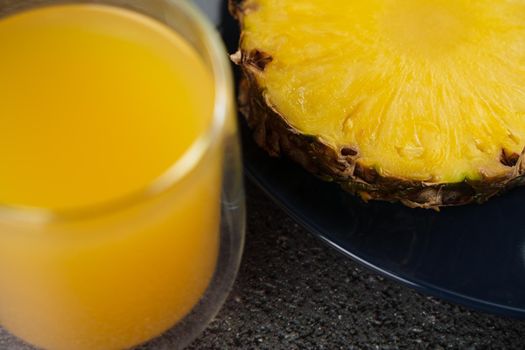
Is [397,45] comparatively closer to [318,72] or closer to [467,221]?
[318,72]

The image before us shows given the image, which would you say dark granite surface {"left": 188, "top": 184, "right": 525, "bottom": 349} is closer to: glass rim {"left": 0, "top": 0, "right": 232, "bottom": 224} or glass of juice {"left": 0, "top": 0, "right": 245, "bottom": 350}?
glass of juice {"left": 0, "top": 0, "right": 245, "bottom": 350}

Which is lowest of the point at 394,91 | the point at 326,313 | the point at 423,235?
the point at 326,313

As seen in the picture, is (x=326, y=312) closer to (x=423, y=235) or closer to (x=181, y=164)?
(x=423, y=235)

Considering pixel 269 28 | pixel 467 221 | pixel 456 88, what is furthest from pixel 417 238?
pixel 269 28

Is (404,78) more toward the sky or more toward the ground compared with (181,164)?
more toward the ground

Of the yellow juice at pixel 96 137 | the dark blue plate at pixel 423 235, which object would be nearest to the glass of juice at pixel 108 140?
the yellow juice at pixel 96 137

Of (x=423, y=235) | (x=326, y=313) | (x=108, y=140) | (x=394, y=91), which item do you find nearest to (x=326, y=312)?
(x=326, y=313)

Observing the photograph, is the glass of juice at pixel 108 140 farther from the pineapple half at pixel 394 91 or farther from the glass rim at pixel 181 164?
the pineapple half at pixel 394 91
